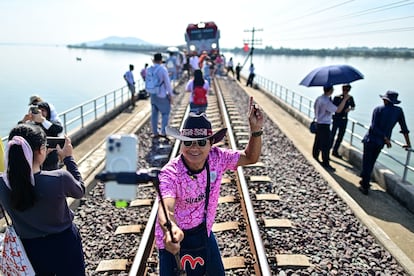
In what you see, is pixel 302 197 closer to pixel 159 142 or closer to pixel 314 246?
pixel 314 246

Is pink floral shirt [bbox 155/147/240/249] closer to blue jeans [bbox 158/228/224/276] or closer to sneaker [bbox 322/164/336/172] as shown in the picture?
blue jeans [bbox 158/228/224/276]

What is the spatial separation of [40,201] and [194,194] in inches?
41.0

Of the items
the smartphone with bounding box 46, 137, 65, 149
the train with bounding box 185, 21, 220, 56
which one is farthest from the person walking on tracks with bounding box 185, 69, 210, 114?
the train with bounding box 185, 21, 220, 56

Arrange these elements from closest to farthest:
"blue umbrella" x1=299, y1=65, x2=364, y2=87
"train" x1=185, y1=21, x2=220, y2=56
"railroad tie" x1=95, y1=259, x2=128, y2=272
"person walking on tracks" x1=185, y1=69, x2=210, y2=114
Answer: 1. "railroad tie" x1=95, y1=259, x2=128, y2=272
2. "blue umbrella" x1=299, y1=65, x2=364, y2=87
3. "person walking on tracks" x1=185, y1=69, x2=210, y2=114
4. "train" x1=185, y1=21, x2=220, y2=56

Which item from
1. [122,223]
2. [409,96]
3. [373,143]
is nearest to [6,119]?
[122,223]

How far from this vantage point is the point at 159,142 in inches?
334

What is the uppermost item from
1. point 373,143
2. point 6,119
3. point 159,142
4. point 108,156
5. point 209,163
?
point 108,156

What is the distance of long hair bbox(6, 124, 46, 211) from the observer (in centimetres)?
207

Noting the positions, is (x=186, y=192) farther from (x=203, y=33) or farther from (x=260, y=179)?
(x=203, y=33)

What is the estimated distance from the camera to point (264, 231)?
14.9 feet

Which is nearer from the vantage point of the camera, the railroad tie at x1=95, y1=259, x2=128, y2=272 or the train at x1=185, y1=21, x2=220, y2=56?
the railroad tie at x1=95, y1=259, x2=128, y2=272

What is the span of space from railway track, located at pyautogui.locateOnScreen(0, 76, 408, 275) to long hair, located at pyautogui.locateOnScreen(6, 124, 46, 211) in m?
1.65

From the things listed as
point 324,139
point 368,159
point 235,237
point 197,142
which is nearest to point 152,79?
point 324,139

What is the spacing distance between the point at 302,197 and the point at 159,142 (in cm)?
408
